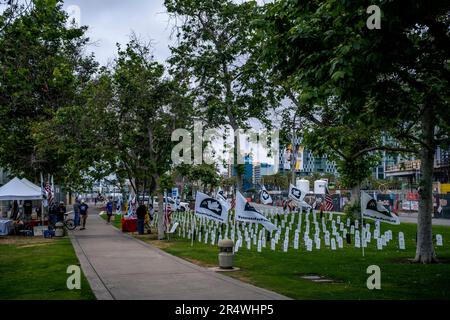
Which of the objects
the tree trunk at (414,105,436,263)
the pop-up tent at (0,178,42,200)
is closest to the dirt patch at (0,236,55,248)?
the pop-up tent at (0,178,42,200)

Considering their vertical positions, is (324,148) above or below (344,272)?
above

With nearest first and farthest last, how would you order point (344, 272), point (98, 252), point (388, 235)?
point (344, 272), point (98, 252), point (388, 235)

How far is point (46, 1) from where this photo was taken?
12.2m

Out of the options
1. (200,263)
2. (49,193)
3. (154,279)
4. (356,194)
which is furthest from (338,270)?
(49,193)

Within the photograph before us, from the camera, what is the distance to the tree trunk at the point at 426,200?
16422mm

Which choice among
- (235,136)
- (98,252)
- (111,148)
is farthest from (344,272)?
(235,136)

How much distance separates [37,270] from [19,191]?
14739 millimetres

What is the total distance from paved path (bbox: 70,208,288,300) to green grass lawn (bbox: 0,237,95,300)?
20.3 inches

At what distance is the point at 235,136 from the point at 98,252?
1496 centimetres

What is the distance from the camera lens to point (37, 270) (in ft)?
49.1

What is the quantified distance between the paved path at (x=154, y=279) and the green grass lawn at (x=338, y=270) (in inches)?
32.7

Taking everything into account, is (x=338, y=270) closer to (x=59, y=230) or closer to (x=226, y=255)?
(x=226, y=255)

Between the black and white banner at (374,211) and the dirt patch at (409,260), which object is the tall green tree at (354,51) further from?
the dirt patch at (409,260)
